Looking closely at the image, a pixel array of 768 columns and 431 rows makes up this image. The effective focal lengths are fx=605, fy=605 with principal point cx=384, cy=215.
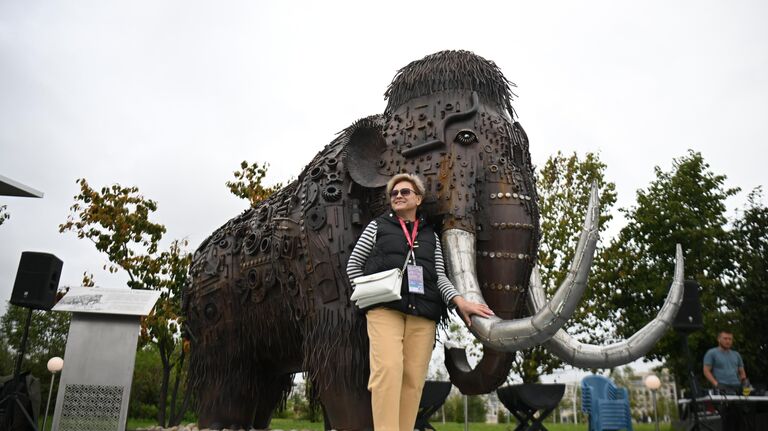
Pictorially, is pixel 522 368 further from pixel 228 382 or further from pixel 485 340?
pixel 485 340

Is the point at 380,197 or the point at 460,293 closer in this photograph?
the point at 460,293

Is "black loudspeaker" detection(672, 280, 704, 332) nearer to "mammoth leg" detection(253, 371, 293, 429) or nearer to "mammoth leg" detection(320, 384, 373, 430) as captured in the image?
"mammoth leg" detection(320, 384, 373, 430)

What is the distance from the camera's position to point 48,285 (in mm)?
7090

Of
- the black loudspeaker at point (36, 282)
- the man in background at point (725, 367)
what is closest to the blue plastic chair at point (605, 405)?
the man in background at point (725, 367)

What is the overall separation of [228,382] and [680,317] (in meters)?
5.02

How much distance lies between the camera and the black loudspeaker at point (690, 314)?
6.81 metres

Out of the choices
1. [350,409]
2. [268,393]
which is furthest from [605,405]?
[350,409]

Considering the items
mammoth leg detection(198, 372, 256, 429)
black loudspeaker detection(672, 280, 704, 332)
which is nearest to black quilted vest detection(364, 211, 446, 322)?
mammoth leg detection(198, 372, 256, 429)

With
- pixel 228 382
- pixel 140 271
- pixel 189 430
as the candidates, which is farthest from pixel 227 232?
pixel 140 271

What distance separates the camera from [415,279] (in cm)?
375

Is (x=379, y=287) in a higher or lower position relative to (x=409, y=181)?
lower

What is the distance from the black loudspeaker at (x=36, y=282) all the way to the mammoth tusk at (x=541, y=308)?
5.33 meters

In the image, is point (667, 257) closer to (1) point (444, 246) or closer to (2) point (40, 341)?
(1) point (444, 246)

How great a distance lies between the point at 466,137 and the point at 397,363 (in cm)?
179
